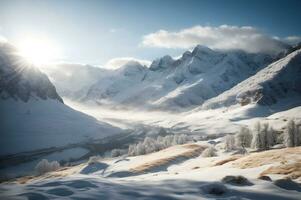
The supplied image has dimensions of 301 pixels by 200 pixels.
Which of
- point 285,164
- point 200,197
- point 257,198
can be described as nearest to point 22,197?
point 200,197

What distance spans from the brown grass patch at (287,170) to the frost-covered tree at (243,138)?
92034 mm

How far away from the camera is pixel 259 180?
30.2m

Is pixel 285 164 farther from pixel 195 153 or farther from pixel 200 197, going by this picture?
pixel 195 153

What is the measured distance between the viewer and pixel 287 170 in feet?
134

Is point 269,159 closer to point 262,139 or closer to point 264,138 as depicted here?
point 262,139

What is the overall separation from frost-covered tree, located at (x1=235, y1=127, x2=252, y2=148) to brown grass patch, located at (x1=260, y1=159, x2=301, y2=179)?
9203 centimetres

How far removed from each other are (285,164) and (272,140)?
86001 millimetres

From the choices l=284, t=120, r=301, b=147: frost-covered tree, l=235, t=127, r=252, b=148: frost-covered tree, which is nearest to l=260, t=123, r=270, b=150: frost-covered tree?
l=284, t=120, r=301, b=147: frost-covered tree

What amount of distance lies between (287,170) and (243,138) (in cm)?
9688

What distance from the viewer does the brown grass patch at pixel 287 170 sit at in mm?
37859

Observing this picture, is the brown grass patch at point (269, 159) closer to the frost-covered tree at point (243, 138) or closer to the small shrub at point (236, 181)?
the small shrub at point (236, 181)

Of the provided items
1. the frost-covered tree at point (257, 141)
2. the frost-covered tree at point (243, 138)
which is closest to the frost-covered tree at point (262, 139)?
the frost-covered tree at point (257, 141)

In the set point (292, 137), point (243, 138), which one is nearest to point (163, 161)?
point (292, 137)

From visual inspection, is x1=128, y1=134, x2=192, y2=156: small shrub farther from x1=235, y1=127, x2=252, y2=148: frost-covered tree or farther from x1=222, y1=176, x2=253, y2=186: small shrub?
Answer: x1=222, y1=176, x2=253, y2=186: small shrub
